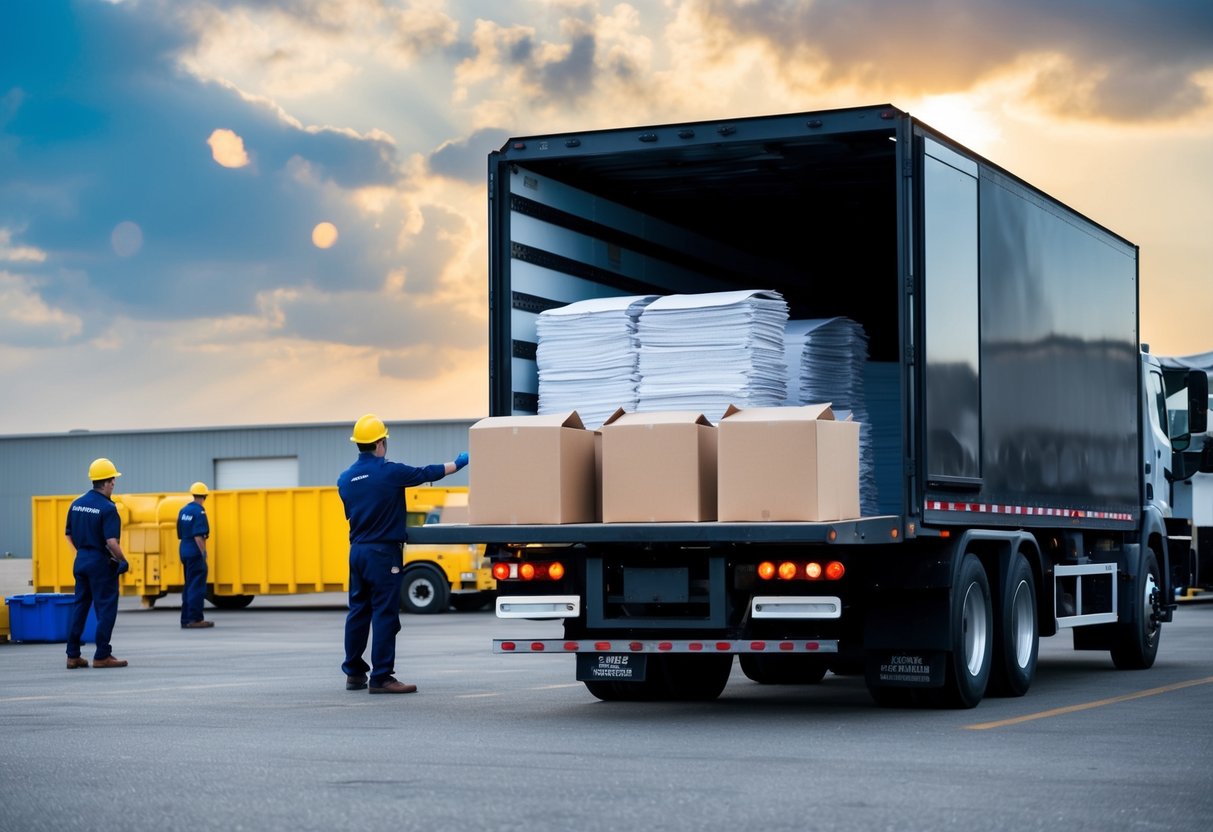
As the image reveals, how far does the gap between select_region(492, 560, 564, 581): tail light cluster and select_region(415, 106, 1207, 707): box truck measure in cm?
1

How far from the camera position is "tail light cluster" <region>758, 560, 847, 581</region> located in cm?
1023

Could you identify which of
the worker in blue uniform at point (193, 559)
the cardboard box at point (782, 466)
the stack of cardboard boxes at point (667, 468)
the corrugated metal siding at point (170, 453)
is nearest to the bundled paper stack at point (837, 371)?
the stack of cardboard boxes at point (667, 468)

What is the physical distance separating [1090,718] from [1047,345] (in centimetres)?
302

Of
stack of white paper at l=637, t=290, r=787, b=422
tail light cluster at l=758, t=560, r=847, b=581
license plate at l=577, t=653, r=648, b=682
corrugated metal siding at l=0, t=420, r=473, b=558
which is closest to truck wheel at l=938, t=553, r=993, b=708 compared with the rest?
tail light cluster at l=758, t=560, r=847, b=581

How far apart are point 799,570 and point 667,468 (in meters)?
0.93

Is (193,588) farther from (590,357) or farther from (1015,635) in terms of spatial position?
(1015,635)

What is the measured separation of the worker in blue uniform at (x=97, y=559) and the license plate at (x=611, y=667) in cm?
645

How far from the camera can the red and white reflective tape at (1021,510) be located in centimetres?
1067

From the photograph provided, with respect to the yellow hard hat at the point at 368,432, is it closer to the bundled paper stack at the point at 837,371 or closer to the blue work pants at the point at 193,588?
the bundled paper stack at the point at 837,371

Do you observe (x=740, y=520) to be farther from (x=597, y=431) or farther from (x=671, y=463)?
(x=597, y=431)

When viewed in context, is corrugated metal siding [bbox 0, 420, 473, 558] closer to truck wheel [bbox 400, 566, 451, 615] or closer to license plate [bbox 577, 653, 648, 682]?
truck wheel [bbox 400, 566, 451, 615]

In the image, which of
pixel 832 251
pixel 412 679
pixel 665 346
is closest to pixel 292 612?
pixel 412 679

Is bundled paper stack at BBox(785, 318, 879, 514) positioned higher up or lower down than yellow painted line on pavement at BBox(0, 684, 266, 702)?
higher up

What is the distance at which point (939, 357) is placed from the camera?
10.6 m
